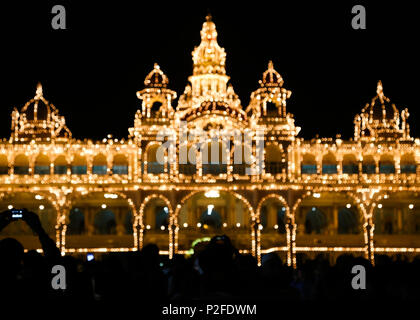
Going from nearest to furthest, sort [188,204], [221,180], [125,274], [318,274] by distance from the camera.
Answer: [125,274] → [318,274] → [221,180] → [188,204]

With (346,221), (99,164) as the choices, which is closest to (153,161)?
(99,164)

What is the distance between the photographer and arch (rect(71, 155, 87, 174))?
38.0 metres

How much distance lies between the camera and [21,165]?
37.7 m

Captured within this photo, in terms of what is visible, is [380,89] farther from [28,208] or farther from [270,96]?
[28,208]

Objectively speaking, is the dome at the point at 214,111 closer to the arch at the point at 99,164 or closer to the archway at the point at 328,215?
the arch at the point at 99,164

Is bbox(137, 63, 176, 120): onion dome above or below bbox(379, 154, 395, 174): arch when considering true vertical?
above

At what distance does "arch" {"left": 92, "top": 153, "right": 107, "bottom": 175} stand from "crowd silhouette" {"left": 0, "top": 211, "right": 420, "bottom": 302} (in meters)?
28.7

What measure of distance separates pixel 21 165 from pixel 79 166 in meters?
3.40

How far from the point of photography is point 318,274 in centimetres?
966

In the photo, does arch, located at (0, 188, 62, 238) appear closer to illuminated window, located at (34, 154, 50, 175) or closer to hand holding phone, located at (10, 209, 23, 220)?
illuminated window, located at (34, 154, 50, 175)

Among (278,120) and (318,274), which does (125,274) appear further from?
(278,120)

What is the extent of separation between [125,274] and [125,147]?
93.6 feet

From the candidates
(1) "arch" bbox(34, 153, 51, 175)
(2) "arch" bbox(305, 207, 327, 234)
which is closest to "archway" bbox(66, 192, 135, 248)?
(1) "arch" bbox(34, 153, 51, 175)
